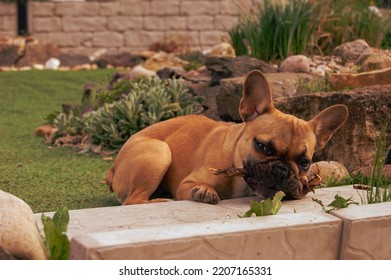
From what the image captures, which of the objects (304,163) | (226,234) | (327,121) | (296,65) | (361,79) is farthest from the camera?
(296,65)

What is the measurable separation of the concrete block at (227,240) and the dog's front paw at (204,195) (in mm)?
1025

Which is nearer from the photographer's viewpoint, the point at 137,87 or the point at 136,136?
the point at 136,136

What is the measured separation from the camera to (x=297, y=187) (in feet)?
17.2

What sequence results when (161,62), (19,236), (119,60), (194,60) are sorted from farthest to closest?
(119,60) < (161,62) < (194,60) < (19,236)

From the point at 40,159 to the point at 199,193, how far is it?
13.2 feet

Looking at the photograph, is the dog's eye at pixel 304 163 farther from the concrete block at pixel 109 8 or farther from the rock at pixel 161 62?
the concrete block at pixel 109 8

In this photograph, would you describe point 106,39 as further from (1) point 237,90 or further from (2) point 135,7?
(1) point 237,90

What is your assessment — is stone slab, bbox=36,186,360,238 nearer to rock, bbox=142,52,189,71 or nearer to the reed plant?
the reed plant

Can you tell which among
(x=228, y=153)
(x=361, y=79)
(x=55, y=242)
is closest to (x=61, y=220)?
(x=55, y=242)

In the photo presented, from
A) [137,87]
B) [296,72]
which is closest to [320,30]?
[296,72]

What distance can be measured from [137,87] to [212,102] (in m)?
0.89

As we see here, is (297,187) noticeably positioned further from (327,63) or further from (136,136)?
(327,63)

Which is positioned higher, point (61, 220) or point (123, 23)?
point (61, 220)

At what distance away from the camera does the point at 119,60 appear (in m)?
19.1
